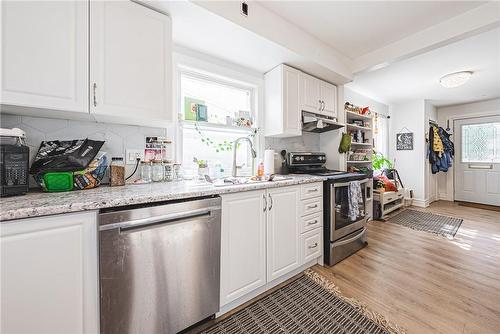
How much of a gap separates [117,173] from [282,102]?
5.74 feet

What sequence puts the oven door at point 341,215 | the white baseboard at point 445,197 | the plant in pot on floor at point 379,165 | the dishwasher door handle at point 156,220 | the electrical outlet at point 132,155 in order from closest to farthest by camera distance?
the dishwasher door handle at point 156,220 → the electrical outlet at point 132,155 → the oven door at point 341,215 → the plant in pot on floor at point 379,165 → the white baseboard at point 445,197

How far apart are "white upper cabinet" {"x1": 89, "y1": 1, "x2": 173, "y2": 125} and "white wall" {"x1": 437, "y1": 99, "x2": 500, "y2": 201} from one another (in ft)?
22.1

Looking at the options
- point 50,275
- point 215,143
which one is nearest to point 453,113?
point 215,143

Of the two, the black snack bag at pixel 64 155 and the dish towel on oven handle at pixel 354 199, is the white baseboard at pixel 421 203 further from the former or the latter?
the black snack bag at pixel 64 155

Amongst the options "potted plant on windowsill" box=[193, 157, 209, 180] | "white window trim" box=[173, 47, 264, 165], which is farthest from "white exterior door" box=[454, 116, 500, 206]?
"potted plant on windowsill" box=[193, 157, 209, 180]

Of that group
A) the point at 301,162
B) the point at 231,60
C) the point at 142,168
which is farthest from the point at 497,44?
the point at 142,168

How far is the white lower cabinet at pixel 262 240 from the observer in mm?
1415

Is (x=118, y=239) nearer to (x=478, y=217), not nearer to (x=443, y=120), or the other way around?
(x=478, y=217)

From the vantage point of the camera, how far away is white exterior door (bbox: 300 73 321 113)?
2.42 m

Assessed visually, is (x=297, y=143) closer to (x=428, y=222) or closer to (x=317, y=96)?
(x=317, y=96)

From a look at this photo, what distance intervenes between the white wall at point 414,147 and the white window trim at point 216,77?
420cm

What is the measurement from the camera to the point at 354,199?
2309 millimetres

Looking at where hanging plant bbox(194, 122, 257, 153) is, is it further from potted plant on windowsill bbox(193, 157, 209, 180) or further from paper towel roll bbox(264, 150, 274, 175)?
paper towel roll bbox(264, 150, 274, 175)

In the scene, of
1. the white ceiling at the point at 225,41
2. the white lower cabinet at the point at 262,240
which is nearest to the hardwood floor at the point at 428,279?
the white lower cabinet at the point at 262,240
